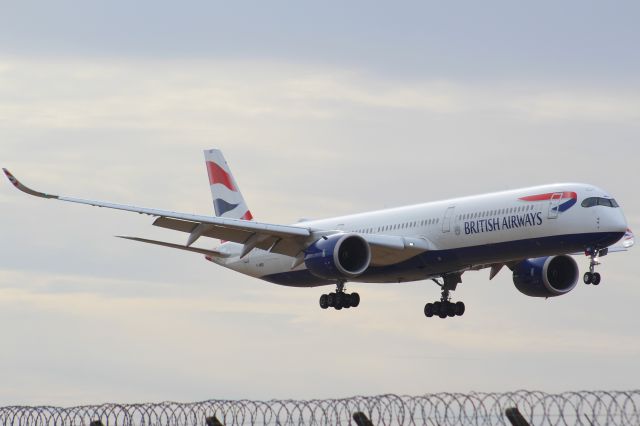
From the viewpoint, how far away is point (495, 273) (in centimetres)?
6456

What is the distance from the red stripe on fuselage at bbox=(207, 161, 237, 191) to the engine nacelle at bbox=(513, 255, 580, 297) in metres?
21.0

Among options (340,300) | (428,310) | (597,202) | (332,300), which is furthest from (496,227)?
(428,310)

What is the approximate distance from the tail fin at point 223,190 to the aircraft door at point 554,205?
2564cm

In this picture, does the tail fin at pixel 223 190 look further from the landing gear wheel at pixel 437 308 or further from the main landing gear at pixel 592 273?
the main landing gear at pixel 592 273

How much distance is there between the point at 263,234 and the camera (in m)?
60.7

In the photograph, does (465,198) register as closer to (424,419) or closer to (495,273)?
(495,273)

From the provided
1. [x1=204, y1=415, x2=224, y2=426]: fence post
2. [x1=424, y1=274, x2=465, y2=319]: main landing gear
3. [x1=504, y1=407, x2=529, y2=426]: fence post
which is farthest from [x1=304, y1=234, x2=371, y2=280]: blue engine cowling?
[x1=504, y1=407, x2=529, y2=426]: fence post

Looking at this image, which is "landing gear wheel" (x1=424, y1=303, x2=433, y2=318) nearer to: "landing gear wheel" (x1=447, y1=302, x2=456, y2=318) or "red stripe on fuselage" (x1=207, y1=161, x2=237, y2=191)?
"landing gear wheel" (x1=447, y1=302, x2=456, y2=318)

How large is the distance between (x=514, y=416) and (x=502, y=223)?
30488mm

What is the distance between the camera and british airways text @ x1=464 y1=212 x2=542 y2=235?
5466 cm

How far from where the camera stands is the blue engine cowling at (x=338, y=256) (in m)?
57.7

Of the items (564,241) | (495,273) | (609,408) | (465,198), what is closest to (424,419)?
(609,408)

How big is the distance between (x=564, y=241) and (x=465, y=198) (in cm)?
622

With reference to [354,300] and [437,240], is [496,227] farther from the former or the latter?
[354,300]
